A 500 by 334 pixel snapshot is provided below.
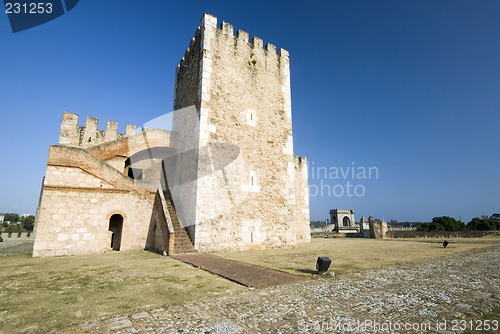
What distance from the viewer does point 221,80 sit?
12484 millimetres

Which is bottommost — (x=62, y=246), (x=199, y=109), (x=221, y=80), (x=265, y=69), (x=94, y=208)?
(x=62, y=246)

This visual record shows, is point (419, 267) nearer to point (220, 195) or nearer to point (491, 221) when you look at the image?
point (220, 195)

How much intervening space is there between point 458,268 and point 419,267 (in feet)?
3.15

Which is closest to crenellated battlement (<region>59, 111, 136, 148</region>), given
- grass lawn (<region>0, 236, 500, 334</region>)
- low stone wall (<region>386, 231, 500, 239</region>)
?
grass lawn (<region>0, 236, 500, 334</region>)

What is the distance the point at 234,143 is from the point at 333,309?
9.72 m

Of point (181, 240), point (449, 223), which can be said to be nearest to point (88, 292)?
point (181, 240)

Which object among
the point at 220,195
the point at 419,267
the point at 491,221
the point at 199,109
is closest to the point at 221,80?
the point at 199,109

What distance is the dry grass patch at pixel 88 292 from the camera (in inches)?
130

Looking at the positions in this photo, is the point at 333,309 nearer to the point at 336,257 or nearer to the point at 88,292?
the point at 88,292

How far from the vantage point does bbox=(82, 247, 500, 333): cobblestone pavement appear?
112 inches

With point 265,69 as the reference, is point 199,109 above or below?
below

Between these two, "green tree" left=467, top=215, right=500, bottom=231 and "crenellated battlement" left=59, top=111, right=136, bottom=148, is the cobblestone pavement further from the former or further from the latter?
"green tree" left=467, top=215, right=500, bottom=231

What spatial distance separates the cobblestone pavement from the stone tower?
6953 millimetres

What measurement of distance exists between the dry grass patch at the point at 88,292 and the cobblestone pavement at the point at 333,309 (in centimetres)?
47
